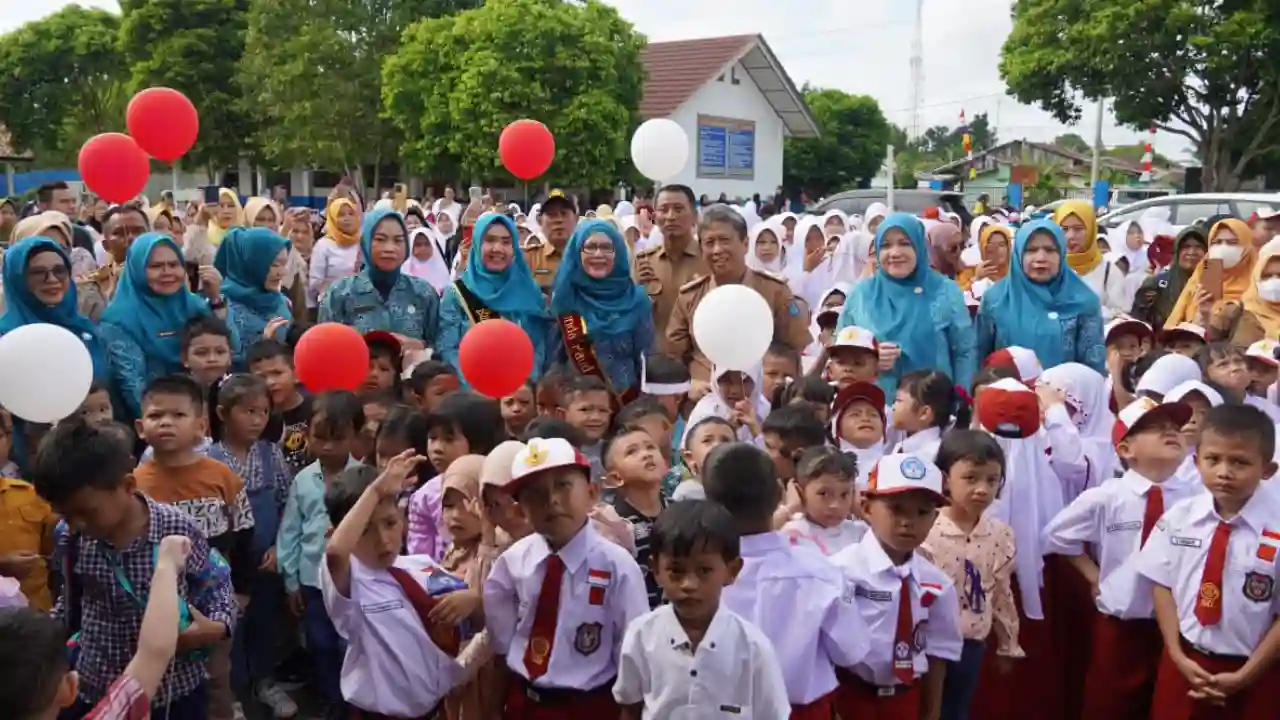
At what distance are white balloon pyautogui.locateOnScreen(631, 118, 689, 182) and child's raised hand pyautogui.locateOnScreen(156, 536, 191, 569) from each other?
413cm

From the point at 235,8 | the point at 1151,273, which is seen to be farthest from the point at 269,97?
the point at 1151,273

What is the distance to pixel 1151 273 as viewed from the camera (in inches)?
332

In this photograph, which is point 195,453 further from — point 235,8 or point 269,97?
point 235,8

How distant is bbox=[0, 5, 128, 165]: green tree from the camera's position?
36.2 meters

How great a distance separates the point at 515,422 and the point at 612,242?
0.91 meters

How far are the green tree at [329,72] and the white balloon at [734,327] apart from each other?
67.8ft

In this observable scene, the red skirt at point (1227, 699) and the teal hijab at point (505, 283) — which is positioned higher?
the teal hijab at point (505, 283)

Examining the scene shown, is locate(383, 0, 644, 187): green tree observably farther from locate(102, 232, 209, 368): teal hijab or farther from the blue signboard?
locate(102, 232, 209, 368): teal hijab

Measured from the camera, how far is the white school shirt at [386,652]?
2629 millimetres

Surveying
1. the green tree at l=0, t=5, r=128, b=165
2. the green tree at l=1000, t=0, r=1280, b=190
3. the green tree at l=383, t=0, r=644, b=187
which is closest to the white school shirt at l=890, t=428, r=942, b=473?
the green tree at l=383, t=0, r=644, b=187

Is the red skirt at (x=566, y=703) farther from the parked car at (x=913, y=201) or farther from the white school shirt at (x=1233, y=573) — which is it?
the parked car at (x=913, y=201)

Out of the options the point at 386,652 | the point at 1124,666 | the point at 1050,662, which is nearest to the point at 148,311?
the point at 386,652

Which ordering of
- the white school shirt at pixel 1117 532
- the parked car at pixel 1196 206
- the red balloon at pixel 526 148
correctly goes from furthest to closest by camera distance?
1. the parked car at pixel 1196 206
2. the red balloon at pixel 526 148
3. the white school shirt at pixel 1117 532

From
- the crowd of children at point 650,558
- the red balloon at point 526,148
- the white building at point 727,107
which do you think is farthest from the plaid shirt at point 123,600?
the white building at point 727,107
